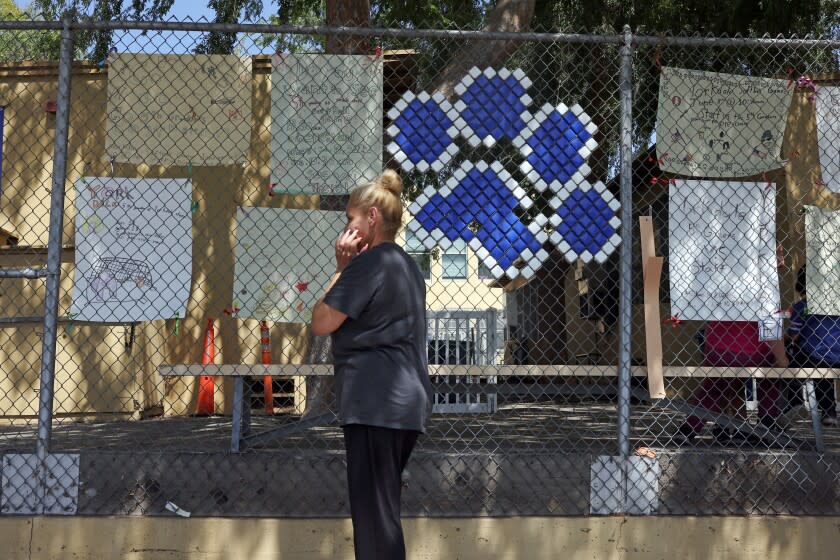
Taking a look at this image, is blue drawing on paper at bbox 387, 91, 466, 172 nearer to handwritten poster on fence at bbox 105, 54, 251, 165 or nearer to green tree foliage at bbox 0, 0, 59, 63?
handwritten poster on fence at bbox 105, 54, 251, 165

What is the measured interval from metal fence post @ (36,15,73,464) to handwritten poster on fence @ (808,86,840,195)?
4050 mm

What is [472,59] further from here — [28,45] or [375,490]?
[28,45]

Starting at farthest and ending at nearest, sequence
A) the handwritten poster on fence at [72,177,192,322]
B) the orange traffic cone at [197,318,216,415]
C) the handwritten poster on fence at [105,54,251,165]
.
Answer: the orange traffic cone at [197,318,216,415] → the handwritten poster on fence at [105,54,251,165] → the handwritten poster on fence at [72,177,192,322]

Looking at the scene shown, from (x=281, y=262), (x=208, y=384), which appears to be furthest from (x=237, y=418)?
(x=208, y=384)

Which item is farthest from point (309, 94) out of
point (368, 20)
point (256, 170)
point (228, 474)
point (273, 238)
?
point (256, 170)

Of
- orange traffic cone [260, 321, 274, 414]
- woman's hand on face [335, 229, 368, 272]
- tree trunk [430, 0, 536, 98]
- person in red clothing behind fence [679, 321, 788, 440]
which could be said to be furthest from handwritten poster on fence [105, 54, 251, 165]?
orange traffic cone [260, 321, 274, 414]

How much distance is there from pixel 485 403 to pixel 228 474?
5425 millimetres

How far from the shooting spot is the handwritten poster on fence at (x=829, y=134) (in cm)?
514

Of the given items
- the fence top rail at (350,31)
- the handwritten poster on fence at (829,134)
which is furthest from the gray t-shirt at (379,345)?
the handwritten poster on fence at (829,134)

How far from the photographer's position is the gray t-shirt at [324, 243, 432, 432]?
3.25 m

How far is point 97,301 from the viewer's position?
15.9 feet

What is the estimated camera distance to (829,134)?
17.0ft

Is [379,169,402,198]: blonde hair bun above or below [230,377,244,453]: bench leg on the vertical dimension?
above

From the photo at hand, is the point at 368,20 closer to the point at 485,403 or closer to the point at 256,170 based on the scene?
the point at 256,170
